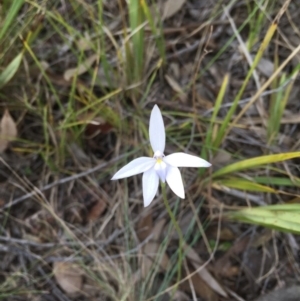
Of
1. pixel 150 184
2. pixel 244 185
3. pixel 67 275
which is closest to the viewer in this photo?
pixel 150 184

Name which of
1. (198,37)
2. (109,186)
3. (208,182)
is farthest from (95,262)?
(198,37)

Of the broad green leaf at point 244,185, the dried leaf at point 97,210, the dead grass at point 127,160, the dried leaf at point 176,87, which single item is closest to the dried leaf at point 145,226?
the dead grass at point 127,160

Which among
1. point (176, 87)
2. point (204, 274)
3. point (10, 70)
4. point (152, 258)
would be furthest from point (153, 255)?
point (10, 70)

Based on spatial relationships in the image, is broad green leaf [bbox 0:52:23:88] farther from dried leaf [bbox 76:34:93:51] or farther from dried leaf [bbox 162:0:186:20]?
dried leaf [bbox 162:0:186:20]

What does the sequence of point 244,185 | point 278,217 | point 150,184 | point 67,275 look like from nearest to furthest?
point 150,184 → point 278,217 → point 244,185 → point 67,275

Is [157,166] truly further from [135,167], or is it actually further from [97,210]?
[97,210]

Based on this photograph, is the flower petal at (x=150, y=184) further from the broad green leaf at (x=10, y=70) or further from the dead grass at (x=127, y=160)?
the broad green leaf at (x=10, y=70)
